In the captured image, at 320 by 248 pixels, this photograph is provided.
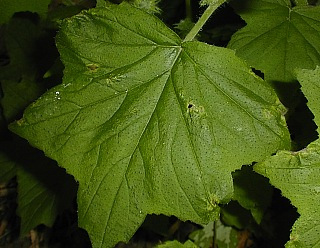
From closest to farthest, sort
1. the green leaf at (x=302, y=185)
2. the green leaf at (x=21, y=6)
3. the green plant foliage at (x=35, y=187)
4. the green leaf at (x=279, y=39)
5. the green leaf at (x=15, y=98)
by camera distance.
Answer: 1. the green leaf at (x=302, y=185)
2. the green leaf at (x=279, y=39)
3. the green leaf at (x=21, y=6)
4. the green plant foliage at (x=35, y=187)
5. the green leaf at (x=15, y=98)

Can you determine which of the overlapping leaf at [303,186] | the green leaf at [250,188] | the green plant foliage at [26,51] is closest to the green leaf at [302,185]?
the overlapping leaf at [303,186]

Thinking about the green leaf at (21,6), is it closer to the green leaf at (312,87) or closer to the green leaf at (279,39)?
the green leaf at (279,39)

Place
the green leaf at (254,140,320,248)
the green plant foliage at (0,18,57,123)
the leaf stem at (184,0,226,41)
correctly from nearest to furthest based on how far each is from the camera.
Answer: the green leaf at (254,140,320,248) → the leaf stem at (184,0,226,41) → the green plant foliage at (0,18,57,123)

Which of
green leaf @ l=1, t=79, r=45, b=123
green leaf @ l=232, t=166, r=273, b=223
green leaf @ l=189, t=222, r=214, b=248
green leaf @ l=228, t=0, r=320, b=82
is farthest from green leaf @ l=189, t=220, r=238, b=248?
green leaf @ l=228, t=0, r=320, b=82

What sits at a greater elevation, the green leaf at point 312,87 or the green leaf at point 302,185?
the green leaf at point 312,87

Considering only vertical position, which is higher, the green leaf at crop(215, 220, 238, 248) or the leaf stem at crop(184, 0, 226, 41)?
the leaf stem at crop(184, 0, 226, 41)

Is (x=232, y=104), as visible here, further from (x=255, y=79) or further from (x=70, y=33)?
(x=70, y=33)

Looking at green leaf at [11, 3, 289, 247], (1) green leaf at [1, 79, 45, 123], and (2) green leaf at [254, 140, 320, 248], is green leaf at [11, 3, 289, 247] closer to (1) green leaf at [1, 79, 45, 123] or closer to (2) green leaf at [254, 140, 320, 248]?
(2) green leaf at [254, 140, 320, 248]
